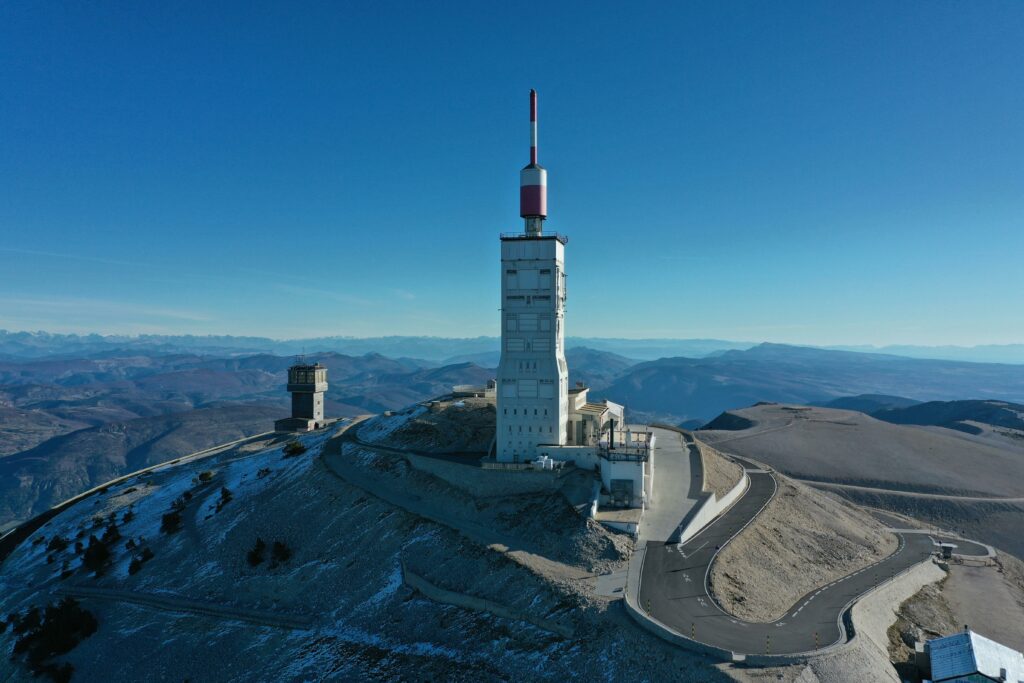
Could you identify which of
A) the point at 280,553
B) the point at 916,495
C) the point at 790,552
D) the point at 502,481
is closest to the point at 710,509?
the point at 790,552

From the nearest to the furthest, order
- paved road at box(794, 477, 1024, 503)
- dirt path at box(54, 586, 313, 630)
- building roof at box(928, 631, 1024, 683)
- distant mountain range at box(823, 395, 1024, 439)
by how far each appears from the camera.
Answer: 1. building roof at box(928, 631, 1024, 683)
2. dirt path at box(54, 586, 313, 630)
3. paved road at box(794, 477, 1024, 503)
4. distant mountain range at box(823, 395, 1024, 439)

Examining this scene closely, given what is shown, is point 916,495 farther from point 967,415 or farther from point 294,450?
point 967,415

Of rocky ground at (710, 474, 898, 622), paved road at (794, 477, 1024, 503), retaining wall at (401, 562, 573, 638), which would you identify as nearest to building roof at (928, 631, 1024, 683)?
rocky ground at (710, 474, 898, 622)

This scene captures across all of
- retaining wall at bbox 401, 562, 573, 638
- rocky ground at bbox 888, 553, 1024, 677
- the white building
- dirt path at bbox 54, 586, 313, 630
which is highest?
the white building

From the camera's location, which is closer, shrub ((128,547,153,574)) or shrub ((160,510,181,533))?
shrub ((128,547,153,574))

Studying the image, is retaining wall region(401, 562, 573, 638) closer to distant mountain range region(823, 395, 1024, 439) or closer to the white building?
the white building

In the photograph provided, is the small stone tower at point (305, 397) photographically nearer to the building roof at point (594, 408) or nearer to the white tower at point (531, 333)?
the building roof at point (594, 408)

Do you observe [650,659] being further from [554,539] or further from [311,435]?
[311,435]
